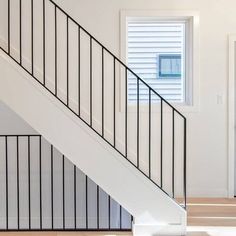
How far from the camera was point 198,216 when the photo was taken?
4504mm

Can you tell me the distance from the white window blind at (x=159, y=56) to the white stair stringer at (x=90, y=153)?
184 cm

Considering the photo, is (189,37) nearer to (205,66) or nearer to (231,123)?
(205,66)

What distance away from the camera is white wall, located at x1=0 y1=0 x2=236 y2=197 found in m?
5.40

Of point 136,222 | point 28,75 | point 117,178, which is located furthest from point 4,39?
point 136,222

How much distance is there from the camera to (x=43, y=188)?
5648 mm

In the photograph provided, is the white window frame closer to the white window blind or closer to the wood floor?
the white window blind

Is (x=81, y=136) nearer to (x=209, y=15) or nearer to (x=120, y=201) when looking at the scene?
(x=120, y=201)

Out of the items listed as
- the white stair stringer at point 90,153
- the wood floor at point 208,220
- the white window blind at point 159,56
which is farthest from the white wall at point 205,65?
the white stair stringer at point 90,153

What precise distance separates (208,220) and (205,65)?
2.05 meters

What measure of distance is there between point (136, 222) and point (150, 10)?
2.74m

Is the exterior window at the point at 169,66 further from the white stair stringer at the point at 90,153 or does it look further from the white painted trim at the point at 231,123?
the white stair stringer at the point at 90,153

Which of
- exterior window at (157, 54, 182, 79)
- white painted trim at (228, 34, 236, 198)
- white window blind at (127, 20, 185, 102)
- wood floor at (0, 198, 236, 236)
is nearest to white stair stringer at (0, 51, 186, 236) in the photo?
wood floor at (0, 198, 236, 236)

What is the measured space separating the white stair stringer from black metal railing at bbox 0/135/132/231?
5.15 feet

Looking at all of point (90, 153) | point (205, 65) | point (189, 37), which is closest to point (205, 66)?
point (205, 65)
